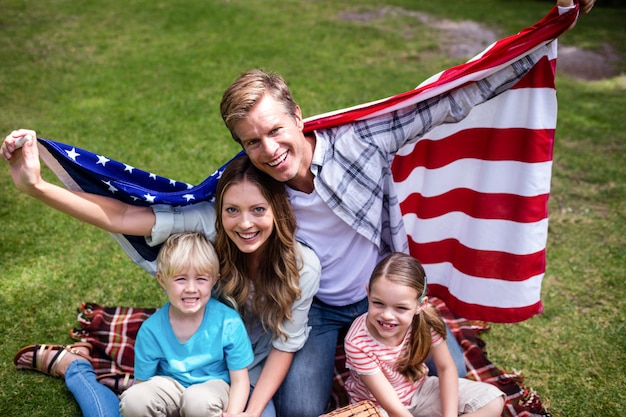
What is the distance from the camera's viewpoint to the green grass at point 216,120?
12.1 ft

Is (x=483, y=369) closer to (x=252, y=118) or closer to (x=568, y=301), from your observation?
(x=568, y=301)

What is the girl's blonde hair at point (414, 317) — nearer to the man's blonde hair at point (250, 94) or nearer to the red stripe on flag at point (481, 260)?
the red stripe on flag at point (481, 260)

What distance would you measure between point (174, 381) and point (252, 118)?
123cm

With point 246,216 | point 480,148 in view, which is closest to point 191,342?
point 246,216

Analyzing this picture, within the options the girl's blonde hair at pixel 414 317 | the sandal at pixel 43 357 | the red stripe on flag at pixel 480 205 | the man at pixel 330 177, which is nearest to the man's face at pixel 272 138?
the man at pixel 330 177

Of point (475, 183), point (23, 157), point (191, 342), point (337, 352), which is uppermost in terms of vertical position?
point (23, 157)

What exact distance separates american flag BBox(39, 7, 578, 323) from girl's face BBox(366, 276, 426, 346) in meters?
0.71

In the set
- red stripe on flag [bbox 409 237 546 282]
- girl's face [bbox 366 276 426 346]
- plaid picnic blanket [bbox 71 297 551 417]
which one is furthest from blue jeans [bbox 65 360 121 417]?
red stripe on flag [bbox 409 237 546 282]

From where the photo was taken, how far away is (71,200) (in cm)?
264

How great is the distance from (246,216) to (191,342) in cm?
64

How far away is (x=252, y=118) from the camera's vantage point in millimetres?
2578

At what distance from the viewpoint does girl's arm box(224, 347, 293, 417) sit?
2787 mm

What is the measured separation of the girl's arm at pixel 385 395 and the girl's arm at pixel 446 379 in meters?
0.20

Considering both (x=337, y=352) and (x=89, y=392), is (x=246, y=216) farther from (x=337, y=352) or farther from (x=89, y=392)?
(x=89, y=392)
